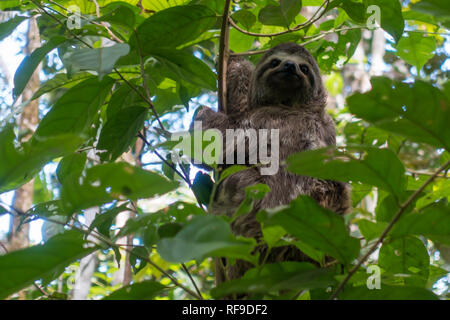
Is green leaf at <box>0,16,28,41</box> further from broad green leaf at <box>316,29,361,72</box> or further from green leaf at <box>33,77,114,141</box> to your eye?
broad green leaf at <box>316,29,361,72</box>

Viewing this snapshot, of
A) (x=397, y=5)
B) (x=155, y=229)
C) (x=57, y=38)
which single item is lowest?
(x=155, y=229)

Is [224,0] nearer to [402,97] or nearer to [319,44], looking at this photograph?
Result: [319,44]

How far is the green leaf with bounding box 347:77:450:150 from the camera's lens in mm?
1822

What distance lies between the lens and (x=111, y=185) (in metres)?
1.77

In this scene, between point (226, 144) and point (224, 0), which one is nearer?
point (224, 0)

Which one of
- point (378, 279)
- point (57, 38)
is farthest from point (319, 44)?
point (378, 279)

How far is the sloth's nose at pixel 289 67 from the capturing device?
507 cm

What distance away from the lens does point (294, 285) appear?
184cm

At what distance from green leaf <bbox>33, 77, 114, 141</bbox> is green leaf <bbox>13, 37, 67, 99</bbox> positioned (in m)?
0.23

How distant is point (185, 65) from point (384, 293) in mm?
1649
